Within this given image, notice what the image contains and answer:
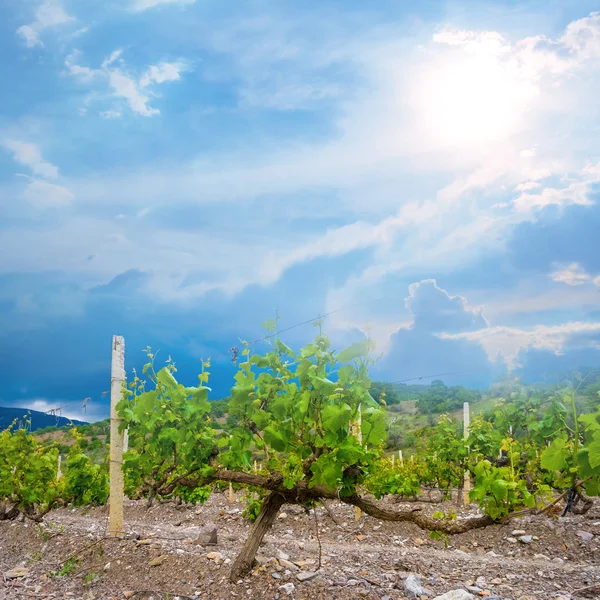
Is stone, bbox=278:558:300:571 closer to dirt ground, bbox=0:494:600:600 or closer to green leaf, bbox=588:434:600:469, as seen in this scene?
dirt ground, bbox=0:494:600:600

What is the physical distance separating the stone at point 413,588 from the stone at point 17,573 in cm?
497

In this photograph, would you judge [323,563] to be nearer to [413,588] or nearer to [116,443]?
[413,588]

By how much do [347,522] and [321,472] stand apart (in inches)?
233

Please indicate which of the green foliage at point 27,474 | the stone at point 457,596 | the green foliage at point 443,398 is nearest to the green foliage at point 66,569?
the green foliage at point 27,474

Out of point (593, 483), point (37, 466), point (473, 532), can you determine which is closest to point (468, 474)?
point (473, 532)

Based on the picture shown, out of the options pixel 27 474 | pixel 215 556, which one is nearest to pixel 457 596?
pixel 215 556

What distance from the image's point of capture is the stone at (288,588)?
5.36 meters

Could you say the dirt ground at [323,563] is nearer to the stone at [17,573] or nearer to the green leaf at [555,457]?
the stone at [17,573]

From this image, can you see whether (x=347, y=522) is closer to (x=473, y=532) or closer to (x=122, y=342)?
(x=473, y=532)

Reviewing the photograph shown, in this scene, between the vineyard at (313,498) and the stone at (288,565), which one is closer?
the vineyard at (313,498)

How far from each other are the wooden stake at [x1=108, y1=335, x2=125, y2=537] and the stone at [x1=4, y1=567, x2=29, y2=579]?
1.12m

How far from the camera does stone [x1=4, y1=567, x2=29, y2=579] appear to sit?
7.34m

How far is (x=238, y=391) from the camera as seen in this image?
511 cm

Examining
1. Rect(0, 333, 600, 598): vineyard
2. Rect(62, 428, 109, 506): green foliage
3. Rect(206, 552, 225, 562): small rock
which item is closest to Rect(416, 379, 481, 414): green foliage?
Rect(0, 333, 600, 598): vineyard
